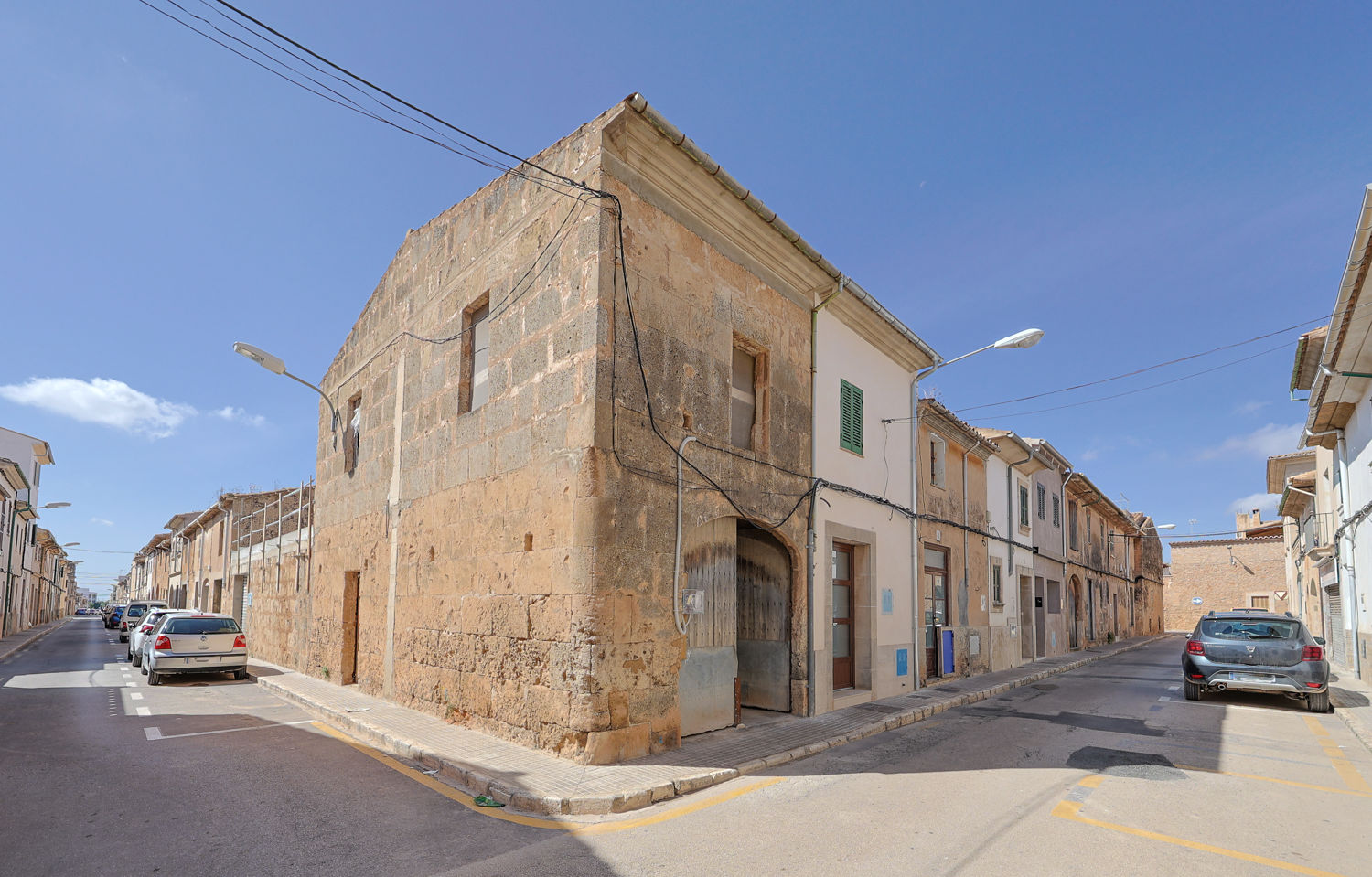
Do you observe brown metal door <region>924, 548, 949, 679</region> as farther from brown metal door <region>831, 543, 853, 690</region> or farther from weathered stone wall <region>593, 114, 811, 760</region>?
weathered stone wall <region>593, 114, 811, 760</region>

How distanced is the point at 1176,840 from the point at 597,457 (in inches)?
214

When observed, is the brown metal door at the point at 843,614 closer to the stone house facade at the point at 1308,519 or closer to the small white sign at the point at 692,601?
the small white sign at the point at 692,601

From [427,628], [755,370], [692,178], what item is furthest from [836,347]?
[427,628]

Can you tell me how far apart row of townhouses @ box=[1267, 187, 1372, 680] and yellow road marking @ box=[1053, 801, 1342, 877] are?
6.41 meters

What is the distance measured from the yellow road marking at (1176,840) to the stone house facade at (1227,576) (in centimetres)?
4657

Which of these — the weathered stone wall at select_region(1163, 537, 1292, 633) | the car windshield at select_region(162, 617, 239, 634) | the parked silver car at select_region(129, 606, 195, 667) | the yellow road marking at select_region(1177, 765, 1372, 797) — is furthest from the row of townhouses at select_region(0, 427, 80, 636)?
the weathered stone wall at select_region(1163, 537, 1292, 633)

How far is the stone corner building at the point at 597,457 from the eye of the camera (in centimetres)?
756

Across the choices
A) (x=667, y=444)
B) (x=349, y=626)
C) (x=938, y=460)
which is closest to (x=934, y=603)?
(x=938, y=460)

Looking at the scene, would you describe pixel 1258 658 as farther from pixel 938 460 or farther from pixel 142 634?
pixel 142 634

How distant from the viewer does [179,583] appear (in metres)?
40.8

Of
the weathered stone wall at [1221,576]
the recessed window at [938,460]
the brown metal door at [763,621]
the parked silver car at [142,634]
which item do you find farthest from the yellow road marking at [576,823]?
the weathered stone wall at [1221,576]

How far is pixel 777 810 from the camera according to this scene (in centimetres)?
602

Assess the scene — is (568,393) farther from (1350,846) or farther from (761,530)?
(1350,846)

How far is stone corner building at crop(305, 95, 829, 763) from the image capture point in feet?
24.8
